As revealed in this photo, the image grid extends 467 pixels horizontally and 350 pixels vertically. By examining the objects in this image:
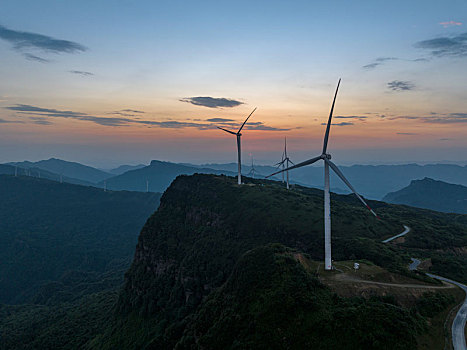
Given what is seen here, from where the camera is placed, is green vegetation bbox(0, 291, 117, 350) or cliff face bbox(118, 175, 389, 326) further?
green vegetation bbox(0, 291, 117, 350)

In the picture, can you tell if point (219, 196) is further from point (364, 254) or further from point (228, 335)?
point (228, 335)

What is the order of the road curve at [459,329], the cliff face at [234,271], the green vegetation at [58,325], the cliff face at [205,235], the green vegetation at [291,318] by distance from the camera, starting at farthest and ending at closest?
the green vegetation at [58,325] → the cliff face at [205,235] → the cliff face at [234,271] → the green vegetation at [291,318] → the road curve at [459,329]

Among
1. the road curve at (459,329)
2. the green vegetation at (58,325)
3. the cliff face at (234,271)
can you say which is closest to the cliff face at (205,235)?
the cliff face at (234,271)

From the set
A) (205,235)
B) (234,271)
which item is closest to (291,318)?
(234,271)

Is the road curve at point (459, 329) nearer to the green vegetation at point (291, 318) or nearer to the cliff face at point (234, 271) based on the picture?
the green vegetation at point (291, 318)

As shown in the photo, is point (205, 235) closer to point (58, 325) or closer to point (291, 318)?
point (291, 318)

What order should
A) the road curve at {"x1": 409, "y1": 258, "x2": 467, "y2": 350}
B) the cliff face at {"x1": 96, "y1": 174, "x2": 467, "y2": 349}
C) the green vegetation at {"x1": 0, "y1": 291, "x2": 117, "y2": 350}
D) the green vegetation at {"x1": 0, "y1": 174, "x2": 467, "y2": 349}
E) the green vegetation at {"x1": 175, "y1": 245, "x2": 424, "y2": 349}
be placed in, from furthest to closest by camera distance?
the green vegetation at {"x1": 0, "y1": 291, "x2": 117, "y2": 350} → the cliff face at {"x1": 96, "y1": 174, "x2": 467, "y2": 349} → the green vegetation at {"x1": 0, "y1": 174, "x2": 467, "y2": 349} → the green vegetation at {"x1": 175, "y1": 245, "x2": 424, "y2": 349} → the road curve at {"x1": 409, "y1": 258, "x2": 467, "y2": 350}

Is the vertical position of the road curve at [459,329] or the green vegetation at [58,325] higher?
the road curve at [459,329]

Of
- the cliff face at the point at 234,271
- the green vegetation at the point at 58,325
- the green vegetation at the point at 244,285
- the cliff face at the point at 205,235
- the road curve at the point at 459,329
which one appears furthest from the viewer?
the green vegetation at the point at 58,325

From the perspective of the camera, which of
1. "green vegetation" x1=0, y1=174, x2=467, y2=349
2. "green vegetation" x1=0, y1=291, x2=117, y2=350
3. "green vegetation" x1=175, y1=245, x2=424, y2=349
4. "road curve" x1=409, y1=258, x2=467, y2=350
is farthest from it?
"green vegetation" x1=0, y1=291, x2=117, y2=350

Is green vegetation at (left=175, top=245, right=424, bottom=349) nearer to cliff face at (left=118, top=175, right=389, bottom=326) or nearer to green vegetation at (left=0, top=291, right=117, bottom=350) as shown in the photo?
cliff face at (left=118, top=175, right=389, bottom=326)

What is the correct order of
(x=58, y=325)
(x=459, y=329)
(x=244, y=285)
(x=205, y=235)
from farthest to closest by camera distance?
(x=58, y=325) → (x=205, y=235) → (x=244, y=285) → (x=459, y=329)

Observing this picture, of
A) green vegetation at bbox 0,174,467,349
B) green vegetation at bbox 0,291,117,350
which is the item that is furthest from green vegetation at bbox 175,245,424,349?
green vegetation at bbox 0,291,117,350


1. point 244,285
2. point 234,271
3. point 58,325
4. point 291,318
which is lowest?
point 58,325
